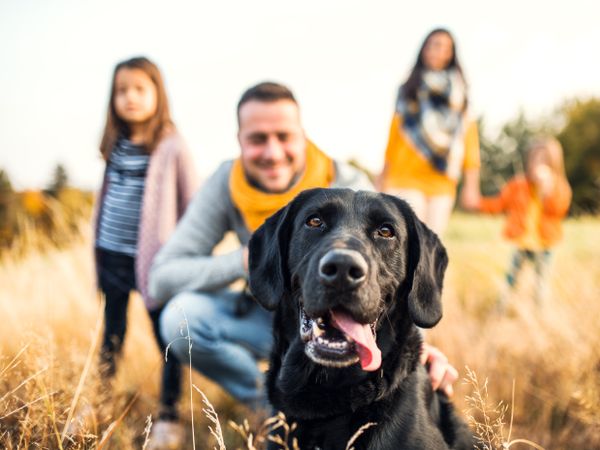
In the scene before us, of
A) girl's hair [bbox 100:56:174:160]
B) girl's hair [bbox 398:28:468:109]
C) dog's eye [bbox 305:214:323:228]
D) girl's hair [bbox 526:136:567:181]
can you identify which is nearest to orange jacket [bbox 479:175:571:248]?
girl's hair [bbox 526:136:567:181]

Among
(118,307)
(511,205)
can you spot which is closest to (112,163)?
(118,307)

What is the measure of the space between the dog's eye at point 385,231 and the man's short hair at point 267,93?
111cm

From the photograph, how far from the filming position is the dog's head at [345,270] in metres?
1.67

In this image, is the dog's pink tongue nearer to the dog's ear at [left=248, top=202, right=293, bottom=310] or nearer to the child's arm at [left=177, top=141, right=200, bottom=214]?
the dog's ear at [left=248, top=202, right=293, bottom=310]

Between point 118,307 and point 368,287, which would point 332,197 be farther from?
point 118,307

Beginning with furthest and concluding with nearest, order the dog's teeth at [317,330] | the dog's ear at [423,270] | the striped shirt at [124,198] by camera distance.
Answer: the striped shirt at [124,198] < the dog's ear at [423,270] < the dog's teeth at [317,330]

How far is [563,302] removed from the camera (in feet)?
13.2

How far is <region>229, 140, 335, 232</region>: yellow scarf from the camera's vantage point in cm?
268

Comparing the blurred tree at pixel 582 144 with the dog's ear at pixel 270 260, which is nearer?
the dog's ear at pixel 270 260

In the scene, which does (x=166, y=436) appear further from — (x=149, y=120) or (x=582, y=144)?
(x=582, y=144)

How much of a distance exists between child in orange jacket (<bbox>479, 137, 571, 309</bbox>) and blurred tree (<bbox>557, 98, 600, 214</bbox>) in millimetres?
21633

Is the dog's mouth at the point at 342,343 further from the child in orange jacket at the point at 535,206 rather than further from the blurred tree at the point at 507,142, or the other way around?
the blurred tree at the point at 507,142

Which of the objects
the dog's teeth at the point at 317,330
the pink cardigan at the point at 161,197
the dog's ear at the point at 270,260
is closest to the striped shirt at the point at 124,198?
the pink cardigan at the point at 161,197

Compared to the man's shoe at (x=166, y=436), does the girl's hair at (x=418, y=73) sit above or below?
above
